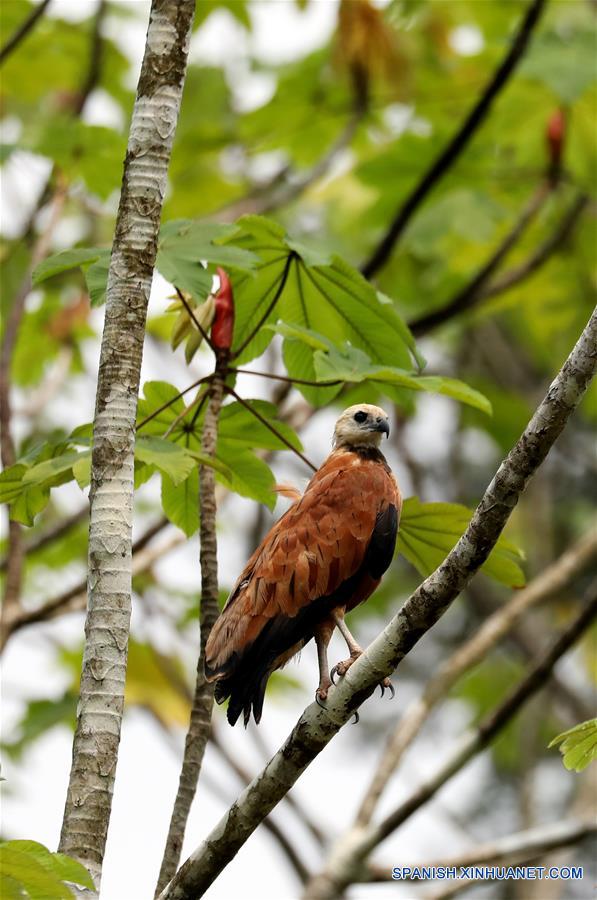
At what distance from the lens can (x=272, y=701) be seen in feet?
33.7

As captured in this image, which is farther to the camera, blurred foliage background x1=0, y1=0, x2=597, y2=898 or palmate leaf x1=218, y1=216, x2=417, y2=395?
blurred foliage background x1=0, y1=0, x2=597, y2=898

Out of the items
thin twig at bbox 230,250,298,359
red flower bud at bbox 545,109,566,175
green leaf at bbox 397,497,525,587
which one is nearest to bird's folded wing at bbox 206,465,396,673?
green leaf at bbox 397,497,525,587

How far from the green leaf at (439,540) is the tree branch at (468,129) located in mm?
2510

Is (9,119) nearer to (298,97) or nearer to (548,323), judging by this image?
(298,97)

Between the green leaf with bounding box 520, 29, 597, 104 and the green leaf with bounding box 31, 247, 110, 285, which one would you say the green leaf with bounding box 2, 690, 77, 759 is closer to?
the green leaf with bounding box 31, 247, 110, 285

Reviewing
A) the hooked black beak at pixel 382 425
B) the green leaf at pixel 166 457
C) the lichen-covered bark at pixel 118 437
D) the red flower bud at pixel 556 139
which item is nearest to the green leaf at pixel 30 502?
the green leaf at pixel 166 457

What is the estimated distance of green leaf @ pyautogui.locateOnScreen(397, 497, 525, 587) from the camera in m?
4.61

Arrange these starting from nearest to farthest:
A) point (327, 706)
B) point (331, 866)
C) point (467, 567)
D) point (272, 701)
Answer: point (467, 567) → point (327, 706) → point (331, 866) → point (272, 701)

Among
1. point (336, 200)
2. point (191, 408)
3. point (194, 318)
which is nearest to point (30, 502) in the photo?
point (191, 408)

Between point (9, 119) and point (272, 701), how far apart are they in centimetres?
535

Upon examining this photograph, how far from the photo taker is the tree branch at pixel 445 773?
6629 mm

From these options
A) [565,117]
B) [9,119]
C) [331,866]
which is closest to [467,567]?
[331,866]

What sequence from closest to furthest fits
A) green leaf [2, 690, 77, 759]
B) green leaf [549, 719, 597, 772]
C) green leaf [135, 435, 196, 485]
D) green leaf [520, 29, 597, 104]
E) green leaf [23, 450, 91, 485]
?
1. green leaf [549, 719, 597, 772]
2. green leaf [135, 435, 196, 485]
3. green leaf [23, 450, 91, 485]
4. green leaf [520, 29, 597, 104]
5. green leaf [2, 690, 77, 759]

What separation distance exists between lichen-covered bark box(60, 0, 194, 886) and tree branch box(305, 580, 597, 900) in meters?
3.35
